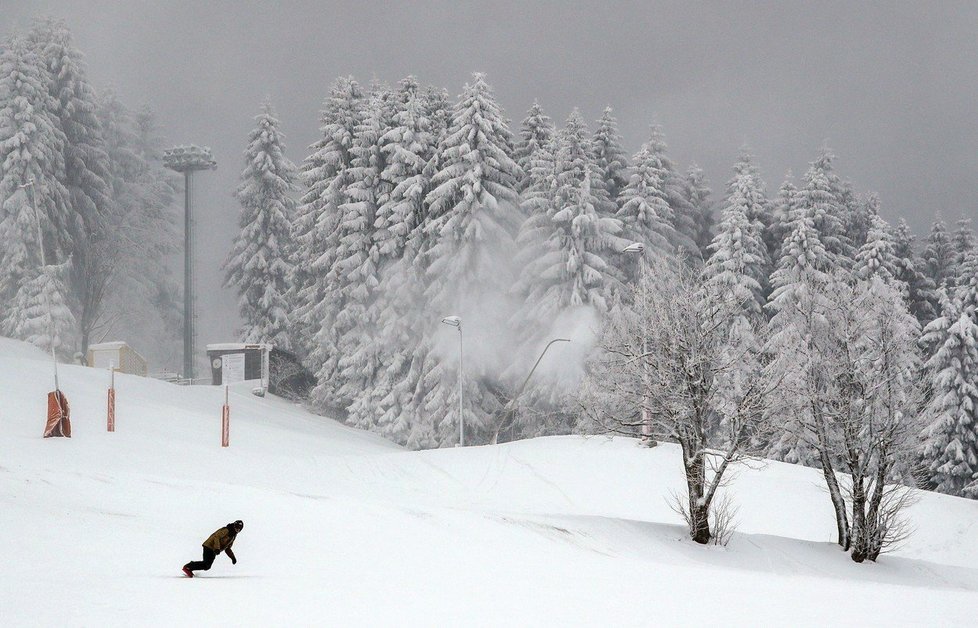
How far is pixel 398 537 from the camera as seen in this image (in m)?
17.7

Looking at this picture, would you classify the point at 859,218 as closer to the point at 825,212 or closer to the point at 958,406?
the point at 825,212

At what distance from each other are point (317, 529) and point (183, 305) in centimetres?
4906

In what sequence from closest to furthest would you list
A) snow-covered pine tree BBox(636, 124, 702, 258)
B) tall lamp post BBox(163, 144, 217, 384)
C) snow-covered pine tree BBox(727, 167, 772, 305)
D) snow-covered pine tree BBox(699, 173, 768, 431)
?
1. snow-covered pine tree BBox(699, 173, 768, 431)
2. snow-covered pine tree BBox(727, 167, 772, 305)
3. snow-covered pine tree BBox(636, 124, 702, 258)
4. tall lamp post BBox(163, 144, 217, 384)

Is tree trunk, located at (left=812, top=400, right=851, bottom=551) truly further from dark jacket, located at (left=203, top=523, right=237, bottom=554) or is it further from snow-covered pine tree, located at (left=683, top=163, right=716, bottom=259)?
snow-covered pine tree, located at (left=683, top=163, right=716, bottom=259)

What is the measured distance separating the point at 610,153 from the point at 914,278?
19.3 metres

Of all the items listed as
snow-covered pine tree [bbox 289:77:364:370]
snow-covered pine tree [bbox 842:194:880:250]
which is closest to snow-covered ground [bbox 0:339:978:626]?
snow-covered pine tree [bbox 289:77:364:370]

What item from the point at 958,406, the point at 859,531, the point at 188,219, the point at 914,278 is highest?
the point at 188,219

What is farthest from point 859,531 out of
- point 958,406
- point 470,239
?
point 470,239

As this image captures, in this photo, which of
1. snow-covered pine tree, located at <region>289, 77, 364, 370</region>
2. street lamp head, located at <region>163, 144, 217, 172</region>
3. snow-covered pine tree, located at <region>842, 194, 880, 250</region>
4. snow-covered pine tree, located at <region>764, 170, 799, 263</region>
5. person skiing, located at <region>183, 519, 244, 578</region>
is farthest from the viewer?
street lamp head, located at <region>163, 144, 217, 172</region>

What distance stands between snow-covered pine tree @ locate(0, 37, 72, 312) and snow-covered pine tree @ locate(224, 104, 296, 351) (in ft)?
34.3

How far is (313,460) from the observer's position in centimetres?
3158

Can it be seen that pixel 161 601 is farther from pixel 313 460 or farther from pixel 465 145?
pixel 465 145

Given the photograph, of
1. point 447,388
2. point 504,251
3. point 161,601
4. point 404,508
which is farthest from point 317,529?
point 504,251

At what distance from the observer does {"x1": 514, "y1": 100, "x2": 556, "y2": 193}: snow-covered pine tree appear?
163 feet
